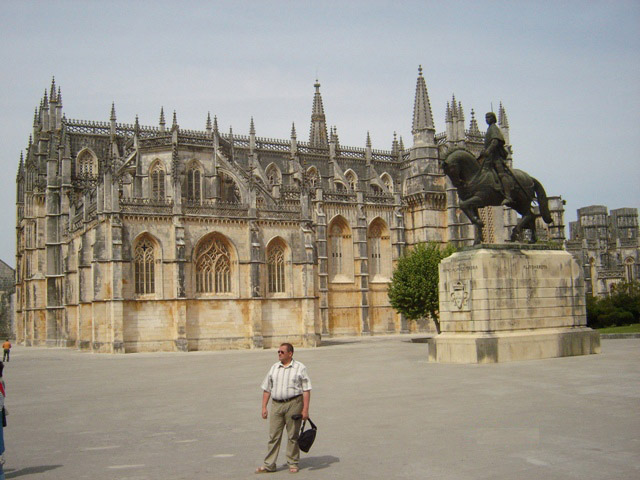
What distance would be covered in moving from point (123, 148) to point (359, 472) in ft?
165

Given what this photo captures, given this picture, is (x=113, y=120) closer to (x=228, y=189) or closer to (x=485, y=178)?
(x=228, y=189)

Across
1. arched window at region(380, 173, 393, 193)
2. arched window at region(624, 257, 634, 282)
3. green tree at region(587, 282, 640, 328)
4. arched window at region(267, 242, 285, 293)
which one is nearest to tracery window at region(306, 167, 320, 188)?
arched window at region(380, 173, 393, 193)

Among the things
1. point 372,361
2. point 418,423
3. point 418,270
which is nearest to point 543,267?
point 372,361

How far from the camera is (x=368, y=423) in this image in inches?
467

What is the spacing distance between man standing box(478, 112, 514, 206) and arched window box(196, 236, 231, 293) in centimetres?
2069

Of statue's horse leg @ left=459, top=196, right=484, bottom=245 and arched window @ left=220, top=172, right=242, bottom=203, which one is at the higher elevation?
arched window @ left=220, top=172, right=242, bottom=203

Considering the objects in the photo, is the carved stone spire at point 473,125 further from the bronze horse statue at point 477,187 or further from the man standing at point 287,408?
the man standing at point 287,408

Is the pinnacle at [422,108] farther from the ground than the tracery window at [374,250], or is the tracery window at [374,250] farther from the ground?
the pinnacle at [422,108]

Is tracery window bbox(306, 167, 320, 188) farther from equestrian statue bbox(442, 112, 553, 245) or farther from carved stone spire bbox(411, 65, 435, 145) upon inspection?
equestrian statue bbox(442, 112, 553, 245)

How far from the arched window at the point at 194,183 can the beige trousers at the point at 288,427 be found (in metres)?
44.4

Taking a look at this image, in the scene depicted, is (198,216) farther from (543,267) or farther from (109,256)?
(543,267)

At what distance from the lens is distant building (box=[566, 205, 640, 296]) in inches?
2977

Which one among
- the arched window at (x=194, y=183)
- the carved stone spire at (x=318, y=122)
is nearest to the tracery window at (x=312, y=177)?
the carved stone spire at (x=318, y=122)

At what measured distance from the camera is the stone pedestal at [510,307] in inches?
811
